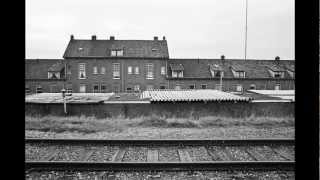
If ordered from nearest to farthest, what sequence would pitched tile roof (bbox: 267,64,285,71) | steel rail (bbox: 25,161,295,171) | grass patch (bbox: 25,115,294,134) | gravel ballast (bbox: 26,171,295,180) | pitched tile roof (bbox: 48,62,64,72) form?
1. gravel ballast (bbox: 26,171,295,180)
2. steel rail (bbox: 25,161,295,171)
3. grass patch (bbox: 25,115,294,134)
4. pitched tile roof (bbox: 48,62,64,72)
5. pitched tile roof (bbox: 267,64,285,71)

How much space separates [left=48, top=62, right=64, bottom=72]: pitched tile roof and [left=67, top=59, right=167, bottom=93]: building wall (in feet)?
5.03

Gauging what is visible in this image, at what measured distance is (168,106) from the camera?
1500 centimetres

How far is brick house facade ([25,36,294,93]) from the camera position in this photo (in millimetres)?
36062

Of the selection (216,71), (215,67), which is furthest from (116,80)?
(215,67)

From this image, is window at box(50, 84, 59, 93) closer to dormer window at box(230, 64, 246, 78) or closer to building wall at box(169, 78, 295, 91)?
building wall at box(169, 78, 295, 91)

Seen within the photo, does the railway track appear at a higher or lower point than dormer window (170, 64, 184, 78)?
lower

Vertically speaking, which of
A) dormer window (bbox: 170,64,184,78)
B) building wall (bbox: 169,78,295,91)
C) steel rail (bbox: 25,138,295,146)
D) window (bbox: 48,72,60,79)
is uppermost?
dormer window (bbox: 170,64,184,78)

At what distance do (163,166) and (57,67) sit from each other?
3553 centimetres

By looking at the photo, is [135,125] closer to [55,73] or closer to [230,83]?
[230,83]

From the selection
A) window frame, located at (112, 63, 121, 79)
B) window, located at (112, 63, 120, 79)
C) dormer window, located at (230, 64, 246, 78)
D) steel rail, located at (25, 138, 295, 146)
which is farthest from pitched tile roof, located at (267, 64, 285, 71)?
steel rail, located at (25, 138, 295, 146)

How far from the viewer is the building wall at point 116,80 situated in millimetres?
36344

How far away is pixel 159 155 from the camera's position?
22.0 feet
